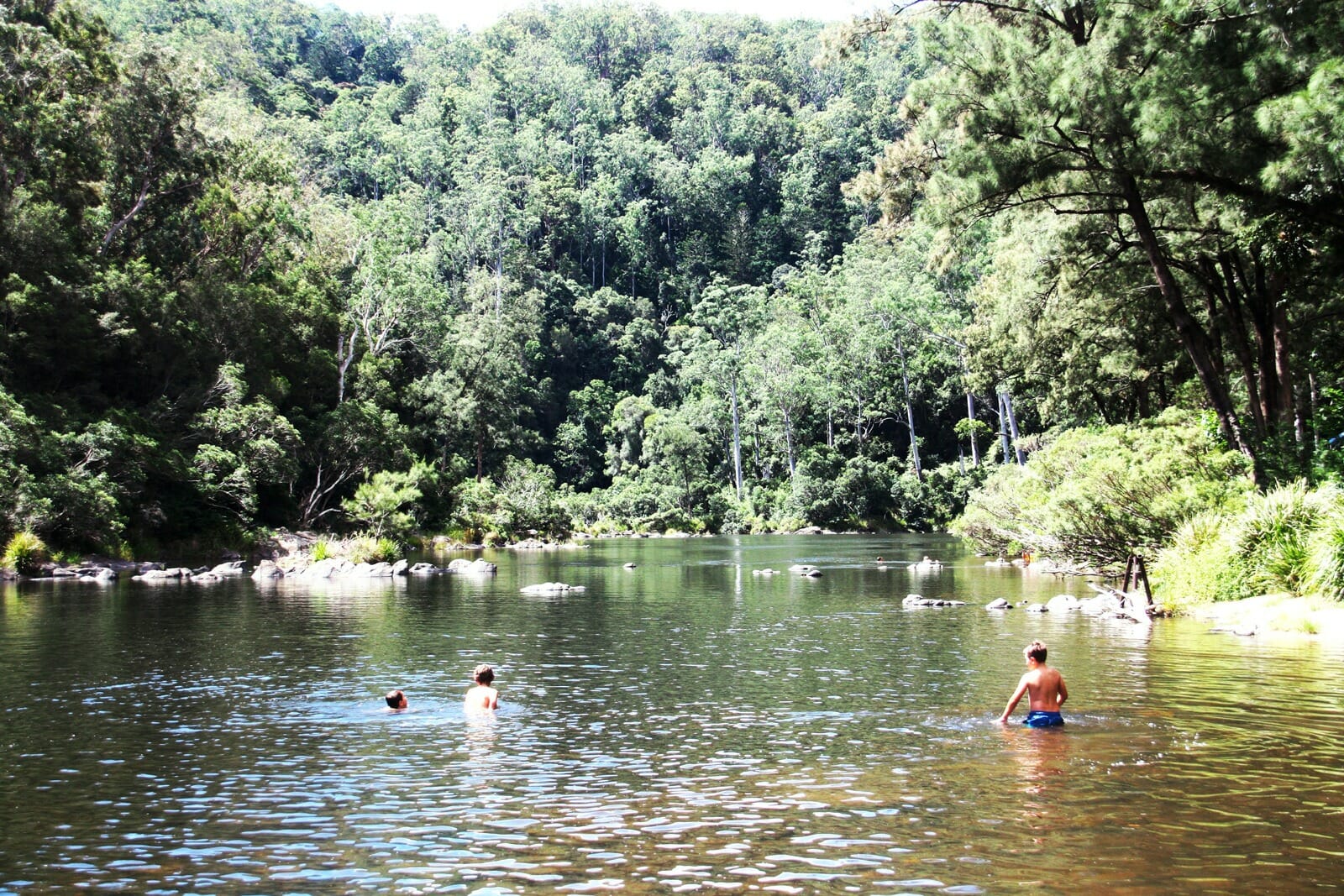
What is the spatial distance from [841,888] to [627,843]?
6.15 feet

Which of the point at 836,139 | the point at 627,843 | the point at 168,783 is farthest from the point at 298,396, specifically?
the point at 836,139

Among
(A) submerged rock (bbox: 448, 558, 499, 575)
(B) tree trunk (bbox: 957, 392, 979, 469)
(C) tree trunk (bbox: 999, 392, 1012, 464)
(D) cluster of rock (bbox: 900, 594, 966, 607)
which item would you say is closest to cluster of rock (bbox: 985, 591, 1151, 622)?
(D) cluster of rock (bbox: 900, 594, 966, 607)

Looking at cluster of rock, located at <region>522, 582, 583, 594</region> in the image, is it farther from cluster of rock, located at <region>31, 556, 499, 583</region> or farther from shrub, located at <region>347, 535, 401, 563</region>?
shrub, located at <region>347, 535, 401, 563</region>

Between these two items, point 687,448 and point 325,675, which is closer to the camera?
point 325,675

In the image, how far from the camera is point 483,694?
546 inches

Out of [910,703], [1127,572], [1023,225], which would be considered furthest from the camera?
[1023,225]

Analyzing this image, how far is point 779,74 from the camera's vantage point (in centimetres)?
15375

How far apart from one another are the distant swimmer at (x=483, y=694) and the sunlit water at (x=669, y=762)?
0.25 meters

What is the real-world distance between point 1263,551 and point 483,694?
15905 mm

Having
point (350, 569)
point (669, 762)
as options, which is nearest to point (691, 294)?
point (350, 569)

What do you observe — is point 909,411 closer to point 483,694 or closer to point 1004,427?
point 1004,427

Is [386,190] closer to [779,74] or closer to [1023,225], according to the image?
[779,74]

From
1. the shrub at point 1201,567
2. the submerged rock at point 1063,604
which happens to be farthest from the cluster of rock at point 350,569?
the shrub at point 1201,567

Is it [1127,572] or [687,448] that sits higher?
[687,448]
